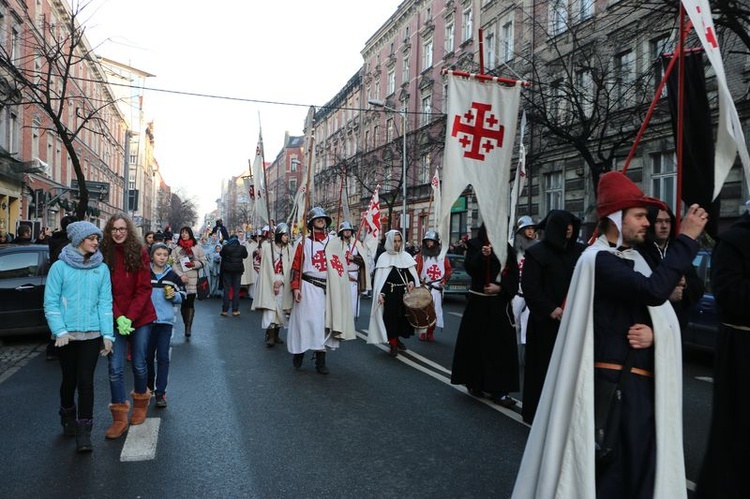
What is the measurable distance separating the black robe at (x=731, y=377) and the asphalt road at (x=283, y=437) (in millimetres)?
1360

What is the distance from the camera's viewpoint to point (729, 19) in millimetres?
10680

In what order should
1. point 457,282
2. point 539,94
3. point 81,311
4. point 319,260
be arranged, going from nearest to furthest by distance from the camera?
point 81,311
point 319,260
point 457,282
point 539,94

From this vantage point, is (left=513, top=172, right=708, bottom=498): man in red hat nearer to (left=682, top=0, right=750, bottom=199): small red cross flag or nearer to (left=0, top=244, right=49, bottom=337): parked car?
(left=682, top=0, right=750, bottom=199): small red cross flag

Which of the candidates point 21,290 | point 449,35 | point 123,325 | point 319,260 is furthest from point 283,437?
point 449,35

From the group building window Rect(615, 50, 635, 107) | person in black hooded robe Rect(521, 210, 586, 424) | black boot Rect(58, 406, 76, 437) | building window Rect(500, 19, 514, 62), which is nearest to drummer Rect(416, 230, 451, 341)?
person in black hooded robe Rect(521, 210, 586, 424)

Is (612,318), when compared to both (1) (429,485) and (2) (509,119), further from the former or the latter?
(2) (509,119)

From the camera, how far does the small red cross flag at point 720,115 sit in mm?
3115

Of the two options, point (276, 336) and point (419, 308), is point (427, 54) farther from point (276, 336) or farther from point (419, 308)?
point (419, 308)

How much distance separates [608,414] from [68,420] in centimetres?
427

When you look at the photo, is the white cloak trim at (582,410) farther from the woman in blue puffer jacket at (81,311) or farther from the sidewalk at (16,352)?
the sidewalk at (16,352)

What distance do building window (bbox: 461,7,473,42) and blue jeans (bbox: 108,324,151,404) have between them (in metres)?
32.2

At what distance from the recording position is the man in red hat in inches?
112

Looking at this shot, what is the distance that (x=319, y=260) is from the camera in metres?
8.33

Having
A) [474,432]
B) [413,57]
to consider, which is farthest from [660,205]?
[413,57]
